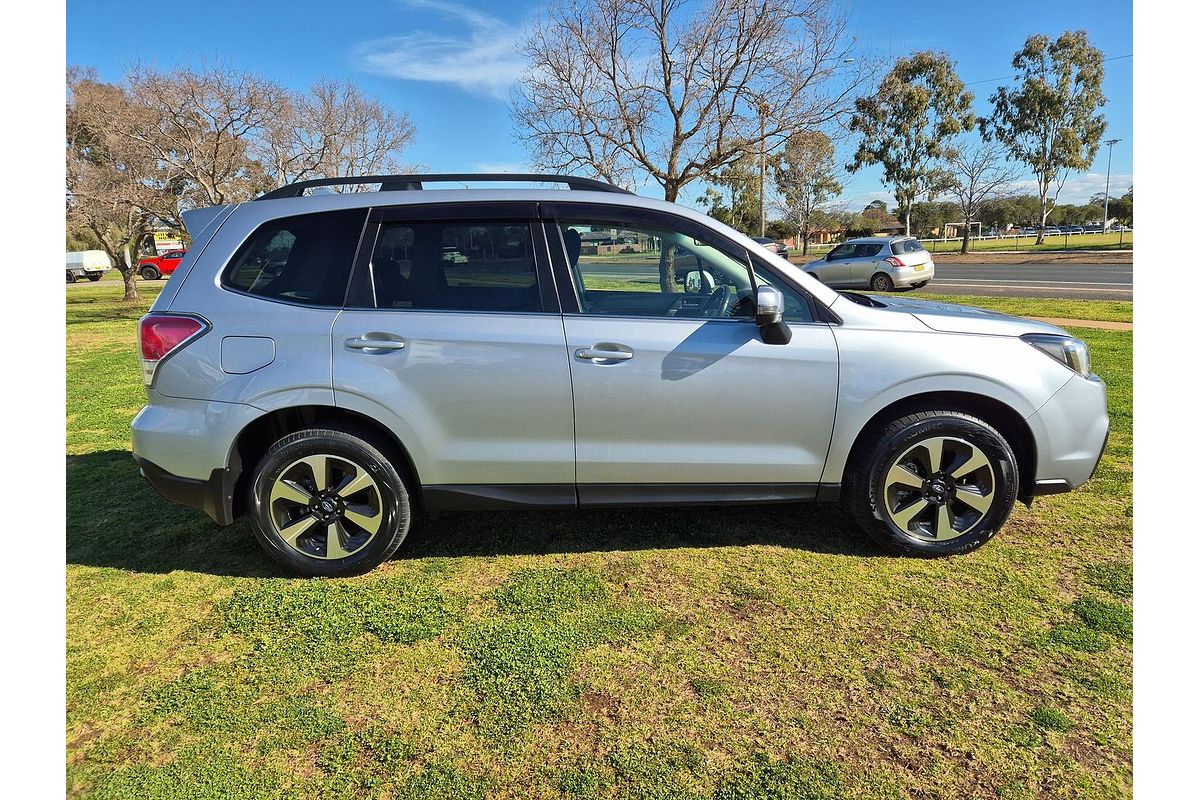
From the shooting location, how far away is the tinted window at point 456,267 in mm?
3434

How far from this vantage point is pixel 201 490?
342 cm

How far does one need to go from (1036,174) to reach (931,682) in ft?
171

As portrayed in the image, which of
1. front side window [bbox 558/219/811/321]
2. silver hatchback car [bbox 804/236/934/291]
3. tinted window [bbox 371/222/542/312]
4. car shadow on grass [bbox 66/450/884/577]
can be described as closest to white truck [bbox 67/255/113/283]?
silver hatchback car [bbox 804/236/934/291]

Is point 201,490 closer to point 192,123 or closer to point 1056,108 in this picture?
point 192,123

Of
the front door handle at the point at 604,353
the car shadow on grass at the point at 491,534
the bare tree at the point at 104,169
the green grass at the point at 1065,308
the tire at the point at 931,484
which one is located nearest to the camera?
the front door handle at the point at 604,353

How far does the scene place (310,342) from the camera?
11.0 feet

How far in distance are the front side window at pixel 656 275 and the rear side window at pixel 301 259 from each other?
1.12 m

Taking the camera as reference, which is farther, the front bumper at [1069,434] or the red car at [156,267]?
the red car at [156,267]

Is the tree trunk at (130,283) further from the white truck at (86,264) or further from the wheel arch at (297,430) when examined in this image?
the white truck at (86,264)

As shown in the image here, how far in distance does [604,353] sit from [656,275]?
0.66 meters

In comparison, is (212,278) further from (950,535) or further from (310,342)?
(950,535)

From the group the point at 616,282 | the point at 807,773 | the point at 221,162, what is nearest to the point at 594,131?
the point at 221,162

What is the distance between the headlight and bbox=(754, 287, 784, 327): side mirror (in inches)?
53.5

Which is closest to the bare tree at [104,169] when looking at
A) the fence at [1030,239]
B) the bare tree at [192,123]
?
the bare tree at [192,123]
